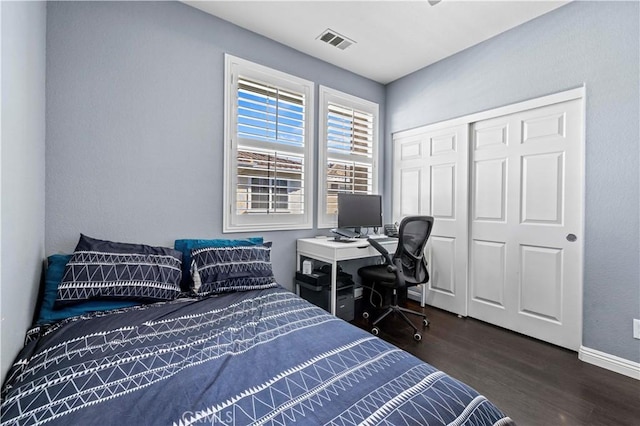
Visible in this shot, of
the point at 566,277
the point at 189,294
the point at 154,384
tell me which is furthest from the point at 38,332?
the point at 566,277

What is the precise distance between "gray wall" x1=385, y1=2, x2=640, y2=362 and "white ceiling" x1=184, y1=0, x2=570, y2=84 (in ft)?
0.98

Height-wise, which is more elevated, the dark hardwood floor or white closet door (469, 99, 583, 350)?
white closet door (469, 99, 583, 350)

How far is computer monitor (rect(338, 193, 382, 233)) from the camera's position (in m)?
3.06

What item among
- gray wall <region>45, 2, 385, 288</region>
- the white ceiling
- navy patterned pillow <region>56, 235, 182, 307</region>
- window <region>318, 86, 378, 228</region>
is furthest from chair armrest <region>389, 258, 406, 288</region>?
the white ceiling

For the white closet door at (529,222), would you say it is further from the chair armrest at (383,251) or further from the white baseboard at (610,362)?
the chair armrest at (383,251)

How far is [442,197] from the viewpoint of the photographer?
319 centimetres

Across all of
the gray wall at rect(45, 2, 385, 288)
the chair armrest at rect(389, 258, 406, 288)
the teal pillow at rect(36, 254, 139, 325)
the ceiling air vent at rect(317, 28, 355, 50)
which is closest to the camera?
the teal pillow at rect(36, 254, 139, 325)

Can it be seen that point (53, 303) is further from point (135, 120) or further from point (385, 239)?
point (385, 239)

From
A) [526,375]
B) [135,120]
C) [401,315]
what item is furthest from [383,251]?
[135,120]

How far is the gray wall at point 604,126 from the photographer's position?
6.40 ft

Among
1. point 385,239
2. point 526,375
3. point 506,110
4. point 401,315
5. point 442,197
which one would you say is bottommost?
point 526,375

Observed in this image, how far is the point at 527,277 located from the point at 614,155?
1162mm

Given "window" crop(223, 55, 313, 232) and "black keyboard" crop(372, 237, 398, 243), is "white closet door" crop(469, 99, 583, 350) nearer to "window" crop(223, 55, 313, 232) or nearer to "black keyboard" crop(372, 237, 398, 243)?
"black keyboard" crop(372, 237, 398, 243)

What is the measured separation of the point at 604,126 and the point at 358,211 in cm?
211
